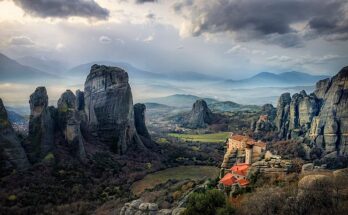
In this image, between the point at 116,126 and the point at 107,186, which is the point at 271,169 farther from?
the point at 116,126

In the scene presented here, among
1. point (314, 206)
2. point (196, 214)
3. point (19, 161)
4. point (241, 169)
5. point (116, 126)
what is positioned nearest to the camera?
point (314, 206)

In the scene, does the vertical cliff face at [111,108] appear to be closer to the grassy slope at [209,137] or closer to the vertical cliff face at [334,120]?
the grassy slope at [209,137]

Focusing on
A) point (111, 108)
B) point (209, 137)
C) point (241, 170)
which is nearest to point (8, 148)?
point (111, 108)

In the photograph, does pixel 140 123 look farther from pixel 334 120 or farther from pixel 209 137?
pixel 334 120

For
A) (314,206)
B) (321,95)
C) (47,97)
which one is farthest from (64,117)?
(321,95)

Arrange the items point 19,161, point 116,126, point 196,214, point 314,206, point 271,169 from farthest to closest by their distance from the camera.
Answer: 1. point 116,126
2. point 19,161
3. point 271,169
4. point 196,214
5. point 314,206

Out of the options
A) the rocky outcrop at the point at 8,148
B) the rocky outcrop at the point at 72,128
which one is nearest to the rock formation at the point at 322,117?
the rocky outcrop at the point at 72,128

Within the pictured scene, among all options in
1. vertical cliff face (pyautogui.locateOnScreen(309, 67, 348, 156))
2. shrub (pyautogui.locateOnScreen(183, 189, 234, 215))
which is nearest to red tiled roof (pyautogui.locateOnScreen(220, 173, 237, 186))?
shrub (pyautogui.locateOnScreen(183, 189, 234, 215))
